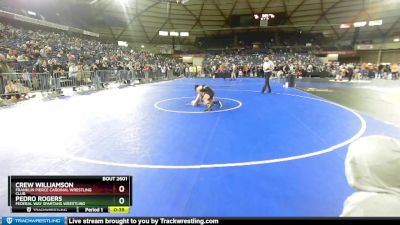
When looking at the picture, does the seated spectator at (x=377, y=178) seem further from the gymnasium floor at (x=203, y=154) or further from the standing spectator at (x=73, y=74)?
the standing spectator at (x=73, y=74)

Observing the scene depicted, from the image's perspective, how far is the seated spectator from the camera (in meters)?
1.48

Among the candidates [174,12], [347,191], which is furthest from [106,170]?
[174,12]

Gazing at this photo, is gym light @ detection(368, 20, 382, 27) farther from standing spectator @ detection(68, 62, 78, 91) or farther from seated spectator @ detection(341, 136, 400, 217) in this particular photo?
seated spectator @ detection(341, 136, 400, 217)

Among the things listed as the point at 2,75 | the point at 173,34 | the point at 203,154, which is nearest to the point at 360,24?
the point at 173,34

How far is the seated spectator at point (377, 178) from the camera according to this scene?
1.48 m

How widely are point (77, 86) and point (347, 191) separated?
15.7 m

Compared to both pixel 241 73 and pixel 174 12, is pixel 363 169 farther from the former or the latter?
pixel 174 12

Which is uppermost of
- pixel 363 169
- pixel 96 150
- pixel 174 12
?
pixel 174 12

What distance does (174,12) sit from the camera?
146 feet
